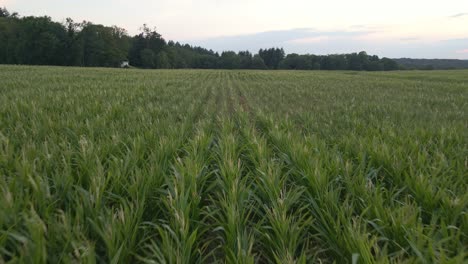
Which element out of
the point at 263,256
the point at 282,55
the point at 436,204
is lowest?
the point at 263,256

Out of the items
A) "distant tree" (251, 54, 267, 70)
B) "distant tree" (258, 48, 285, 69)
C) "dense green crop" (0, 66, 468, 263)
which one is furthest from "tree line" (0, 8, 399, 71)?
"dense green crop" (0, 66, 468, 263)

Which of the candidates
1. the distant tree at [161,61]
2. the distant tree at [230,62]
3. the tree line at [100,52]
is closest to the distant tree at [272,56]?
the tree line at [100,52]

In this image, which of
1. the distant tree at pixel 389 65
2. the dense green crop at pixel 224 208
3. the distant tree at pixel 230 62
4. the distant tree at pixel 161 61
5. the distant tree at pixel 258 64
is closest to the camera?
the dense green crop at pixel 224 208

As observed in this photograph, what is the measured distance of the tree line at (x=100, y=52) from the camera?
222 feet

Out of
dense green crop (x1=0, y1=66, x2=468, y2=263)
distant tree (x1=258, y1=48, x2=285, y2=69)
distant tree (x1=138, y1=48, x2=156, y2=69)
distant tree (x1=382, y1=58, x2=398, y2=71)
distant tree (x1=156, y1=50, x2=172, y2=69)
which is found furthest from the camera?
distant tree (x1=258, y1=48, x2=285, y2=69)

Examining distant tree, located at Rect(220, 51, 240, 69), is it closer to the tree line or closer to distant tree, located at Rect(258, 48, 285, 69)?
the tree line

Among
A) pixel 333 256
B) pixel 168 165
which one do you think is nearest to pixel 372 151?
pixel 333 256

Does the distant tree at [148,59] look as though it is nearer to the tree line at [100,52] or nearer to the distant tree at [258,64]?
the tree line at [100,52]

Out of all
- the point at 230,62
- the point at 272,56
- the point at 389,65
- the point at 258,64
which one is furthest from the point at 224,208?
the point at 272,56

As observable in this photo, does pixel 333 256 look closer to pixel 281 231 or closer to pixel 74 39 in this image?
pixel 281 231

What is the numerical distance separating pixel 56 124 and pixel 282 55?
423ft

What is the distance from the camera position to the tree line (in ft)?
222

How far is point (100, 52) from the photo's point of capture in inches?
2948

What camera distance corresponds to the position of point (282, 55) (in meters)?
126
